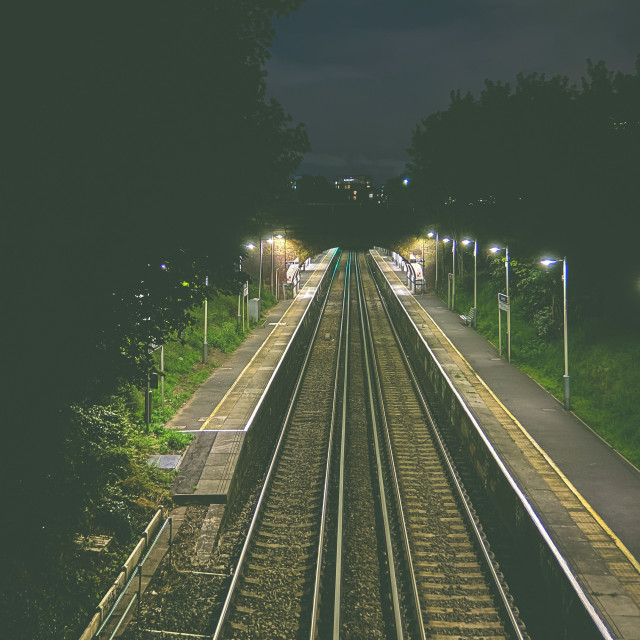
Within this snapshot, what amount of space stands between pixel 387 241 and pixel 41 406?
5159 centimetres

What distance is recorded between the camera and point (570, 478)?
12164 millimetres

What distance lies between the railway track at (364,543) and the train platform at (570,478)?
131cm

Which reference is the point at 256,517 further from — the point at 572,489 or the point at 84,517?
the point at 572,489

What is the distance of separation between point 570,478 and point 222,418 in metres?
9.22

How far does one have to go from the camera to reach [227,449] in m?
14.1

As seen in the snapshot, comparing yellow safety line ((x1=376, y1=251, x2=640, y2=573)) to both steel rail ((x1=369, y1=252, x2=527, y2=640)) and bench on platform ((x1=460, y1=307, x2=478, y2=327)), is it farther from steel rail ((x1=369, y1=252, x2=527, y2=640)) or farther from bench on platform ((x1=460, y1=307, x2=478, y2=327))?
bench on platform ((x1=460, y1=307, x2=478, y2=327))

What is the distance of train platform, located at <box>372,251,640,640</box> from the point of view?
839 centimetres

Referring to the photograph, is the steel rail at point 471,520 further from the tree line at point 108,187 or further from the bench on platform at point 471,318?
the bench on platform at point 471,318

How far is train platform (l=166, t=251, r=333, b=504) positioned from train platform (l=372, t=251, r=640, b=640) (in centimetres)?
636

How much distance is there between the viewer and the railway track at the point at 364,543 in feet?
27.3

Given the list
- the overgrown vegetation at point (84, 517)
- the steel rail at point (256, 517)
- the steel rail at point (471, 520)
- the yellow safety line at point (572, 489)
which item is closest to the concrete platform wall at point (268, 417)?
the steel rail at point (256, 517)

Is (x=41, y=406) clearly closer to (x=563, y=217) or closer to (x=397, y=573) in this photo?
(x=397, y=573)

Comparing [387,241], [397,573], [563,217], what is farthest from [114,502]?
[387,241]

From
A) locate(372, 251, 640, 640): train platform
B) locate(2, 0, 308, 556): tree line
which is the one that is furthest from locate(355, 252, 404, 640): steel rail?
locate(2, 0, 308, 556): tree line
